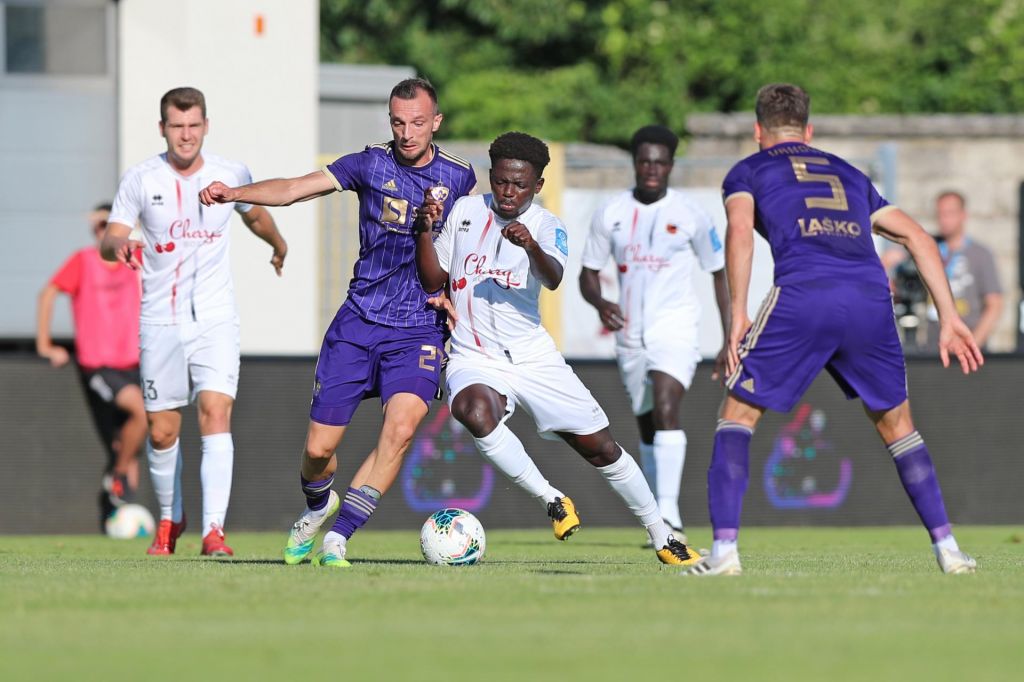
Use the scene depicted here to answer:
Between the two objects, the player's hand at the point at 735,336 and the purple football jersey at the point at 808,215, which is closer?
the player's hand at the point at 735,336

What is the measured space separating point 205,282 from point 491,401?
2.69 m

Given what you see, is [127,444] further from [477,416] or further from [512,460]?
[477,416]

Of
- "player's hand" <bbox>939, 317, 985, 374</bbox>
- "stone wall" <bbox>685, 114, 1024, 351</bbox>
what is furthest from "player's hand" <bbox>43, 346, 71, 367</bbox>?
"stone wall" <bbox>685, 114, 1024, 351</bbox>

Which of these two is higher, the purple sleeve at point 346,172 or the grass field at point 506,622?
the purple sleeve at point 346,172

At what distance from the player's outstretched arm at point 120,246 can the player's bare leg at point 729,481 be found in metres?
3.54

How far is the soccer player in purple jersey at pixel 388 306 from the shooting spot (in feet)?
30.2

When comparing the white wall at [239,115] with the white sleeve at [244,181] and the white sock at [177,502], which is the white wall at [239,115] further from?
the white sleeve at [244,181]

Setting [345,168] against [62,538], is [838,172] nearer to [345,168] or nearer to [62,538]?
[345,168]

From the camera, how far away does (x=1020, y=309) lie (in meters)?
15.9

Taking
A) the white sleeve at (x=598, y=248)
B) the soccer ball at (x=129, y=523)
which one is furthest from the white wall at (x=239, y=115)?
the white sleeve at (x=598, y=248)

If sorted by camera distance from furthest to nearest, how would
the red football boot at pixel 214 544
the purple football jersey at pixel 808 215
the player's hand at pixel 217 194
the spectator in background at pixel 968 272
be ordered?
the spectator in background at pixel 968 272 < the red football boot at pixel 214 544 < the player's hand at pixel 217 194 < the purple football jersey at pixel 808 215

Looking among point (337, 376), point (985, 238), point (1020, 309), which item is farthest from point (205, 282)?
point (985, 238)

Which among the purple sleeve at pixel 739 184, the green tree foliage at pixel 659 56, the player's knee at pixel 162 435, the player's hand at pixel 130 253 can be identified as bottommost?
the player's knee at pixel 162 435

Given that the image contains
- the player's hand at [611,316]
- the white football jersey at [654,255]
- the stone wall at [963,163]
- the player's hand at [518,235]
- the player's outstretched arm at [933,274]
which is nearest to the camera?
the player's outstretched arm at [933,274]
